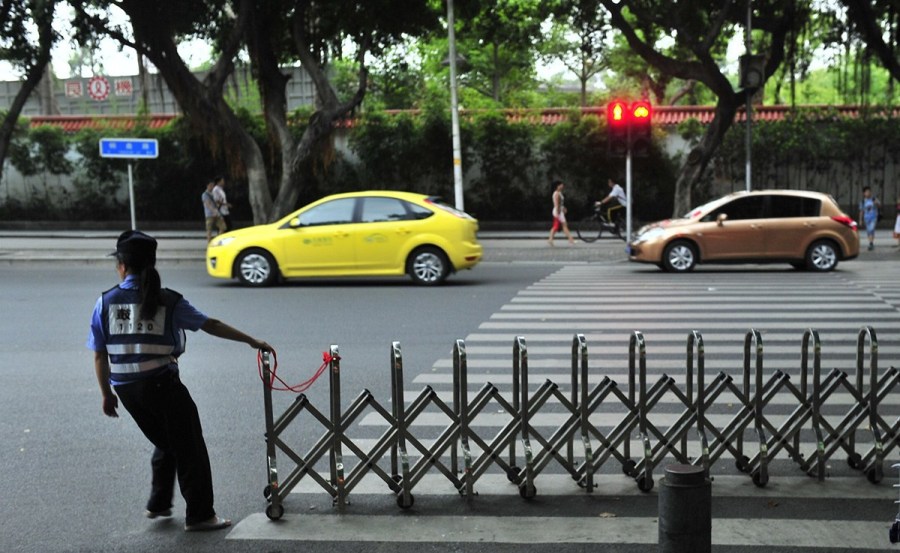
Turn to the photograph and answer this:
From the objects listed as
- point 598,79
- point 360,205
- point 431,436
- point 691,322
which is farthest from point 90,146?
point 598,79

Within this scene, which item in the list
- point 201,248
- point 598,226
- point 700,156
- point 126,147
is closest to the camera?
point 126,147

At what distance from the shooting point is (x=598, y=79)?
5897cm

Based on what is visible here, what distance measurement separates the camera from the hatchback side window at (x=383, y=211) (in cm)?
1648

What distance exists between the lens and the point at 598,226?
85.5 feet

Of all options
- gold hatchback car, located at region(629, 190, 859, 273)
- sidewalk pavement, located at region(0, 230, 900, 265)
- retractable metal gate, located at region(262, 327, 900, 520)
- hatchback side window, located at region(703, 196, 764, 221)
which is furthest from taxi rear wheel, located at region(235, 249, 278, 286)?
retractable metal gate, located at region(262, 327, 900, 520)

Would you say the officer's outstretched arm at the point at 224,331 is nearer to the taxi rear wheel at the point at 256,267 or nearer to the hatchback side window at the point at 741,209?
the taxi rear wheel at the point at 256,267

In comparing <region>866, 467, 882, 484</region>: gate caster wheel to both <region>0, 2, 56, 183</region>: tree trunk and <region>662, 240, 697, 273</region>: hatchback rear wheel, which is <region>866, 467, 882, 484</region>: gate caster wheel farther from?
<region>0, 2, 56, 183</region>: tree trunk

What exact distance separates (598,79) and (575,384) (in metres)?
54.8

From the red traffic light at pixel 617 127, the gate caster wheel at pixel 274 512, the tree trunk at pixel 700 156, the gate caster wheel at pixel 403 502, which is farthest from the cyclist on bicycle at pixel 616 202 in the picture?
the gate caster wheel at pixel 274 512

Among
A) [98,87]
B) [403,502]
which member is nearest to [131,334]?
[403,502]

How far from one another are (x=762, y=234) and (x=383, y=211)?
22.3 feet

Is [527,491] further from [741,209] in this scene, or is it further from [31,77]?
[31,77]

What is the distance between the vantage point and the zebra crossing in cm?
516

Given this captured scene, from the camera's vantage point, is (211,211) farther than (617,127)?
Yes
